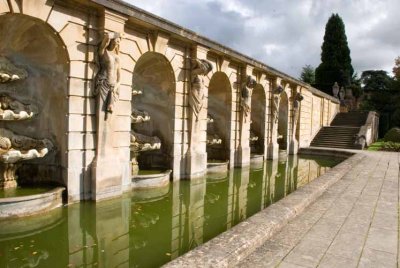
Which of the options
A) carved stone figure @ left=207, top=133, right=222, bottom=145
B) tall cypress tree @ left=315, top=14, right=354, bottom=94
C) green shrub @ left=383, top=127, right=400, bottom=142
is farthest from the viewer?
tall cypress tree @ left=315, top=14, right=354, bottom=94

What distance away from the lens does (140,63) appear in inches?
377

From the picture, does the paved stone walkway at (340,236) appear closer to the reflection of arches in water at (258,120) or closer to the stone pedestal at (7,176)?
the stone pedestal at (7,176)

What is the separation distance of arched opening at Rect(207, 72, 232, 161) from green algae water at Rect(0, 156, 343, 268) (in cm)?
367

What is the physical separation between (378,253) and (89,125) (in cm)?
544

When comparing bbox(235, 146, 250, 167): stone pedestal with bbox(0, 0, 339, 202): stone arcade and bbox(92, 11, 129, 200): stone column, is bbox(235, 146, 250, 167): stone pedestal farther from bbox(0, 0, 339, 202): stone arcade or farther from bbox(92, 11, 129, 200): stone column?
bbox(92, 11, 129, 200): stone column

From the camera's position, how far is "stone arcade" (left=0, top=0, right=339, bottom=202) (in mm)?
6672

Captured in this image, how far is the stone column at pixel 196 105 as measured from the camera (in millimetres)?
9765

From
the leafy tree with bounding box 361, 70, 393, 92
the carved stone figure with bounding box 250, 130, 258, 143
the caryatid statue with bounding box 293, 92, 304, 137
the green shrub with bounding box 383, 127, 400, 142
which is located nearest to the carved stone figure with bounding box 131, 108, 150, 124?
the carved stone figure with bounding box 250, 130, 258, 143

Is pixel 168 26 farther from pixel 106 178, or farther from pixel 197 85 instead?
pixel 106 178

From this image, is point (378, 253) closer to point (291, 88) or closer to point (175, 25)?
point (175, 25)

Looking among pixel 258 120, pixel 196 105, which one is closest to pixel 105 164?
pixel 196 105

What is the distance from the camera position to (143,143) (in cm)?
938

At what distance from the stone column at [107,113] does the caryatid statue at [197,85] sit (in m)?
2.86

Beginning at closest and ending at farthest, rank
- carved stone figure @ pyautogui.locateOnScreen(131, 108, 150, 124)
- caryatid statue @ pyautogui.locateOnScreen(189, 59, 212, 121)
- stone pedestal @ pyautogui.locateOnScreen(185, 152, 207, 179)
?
carved stone figure @ pyautogui.locateOnScreen(131, 108, 150, 124) < caryatid statue @ pyautogui.locateOnScreen(189, 59, 212, 121) < stone pedestal @ pyautogui.locateOnScreen(185, 152, 207, 179)
